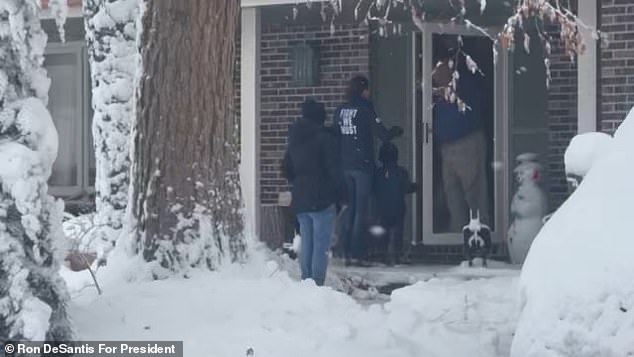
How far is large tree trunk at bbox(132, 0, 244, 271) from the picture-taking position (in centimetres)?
758

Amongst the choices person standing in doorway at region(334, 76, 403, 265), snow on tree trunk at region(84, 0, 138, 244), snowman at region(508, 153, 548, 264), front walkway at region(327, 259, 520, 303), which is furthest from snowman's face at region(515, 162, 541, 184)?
snow on tree trunk at region(84, 0, 138, 244)

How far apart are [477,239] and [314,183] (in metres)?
2.78

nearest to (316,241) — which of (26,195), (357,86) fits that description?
(357,86)

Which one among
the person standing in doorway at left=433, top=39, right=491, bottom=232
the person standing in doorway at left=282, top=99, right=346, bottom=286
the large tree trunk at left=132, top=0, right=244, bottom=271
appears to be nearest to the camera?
the large tree trunk at left=132, top=0, right=244, bottom=271

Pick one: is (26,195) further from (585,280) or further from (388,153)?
(388,153)

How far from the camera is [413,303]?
336 inches

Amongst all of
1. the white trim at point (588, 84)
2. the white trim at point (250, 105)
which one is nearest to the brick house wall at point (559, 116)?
the white trim at point (588, 84)

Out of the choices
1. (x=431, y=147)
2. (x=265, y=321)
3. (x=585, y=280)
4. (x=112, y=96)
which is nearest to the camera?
(x=585, y=280)

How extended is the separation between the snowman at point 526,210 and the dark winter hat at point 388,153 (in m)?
1.23

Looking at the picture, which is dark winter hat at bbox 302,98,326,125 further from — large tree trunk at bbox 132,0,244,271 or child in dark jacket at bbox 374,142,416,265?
child in dark jacket at bbox 374,142,416,265

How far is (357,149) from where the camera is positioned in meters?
12.1

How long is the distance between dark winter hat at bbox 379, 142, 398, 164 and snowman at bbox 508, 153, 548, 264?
1234 millimetres

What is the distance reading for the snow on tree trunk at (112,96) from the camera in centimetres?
1055

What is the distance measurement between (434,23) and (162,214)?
6.29 metres
